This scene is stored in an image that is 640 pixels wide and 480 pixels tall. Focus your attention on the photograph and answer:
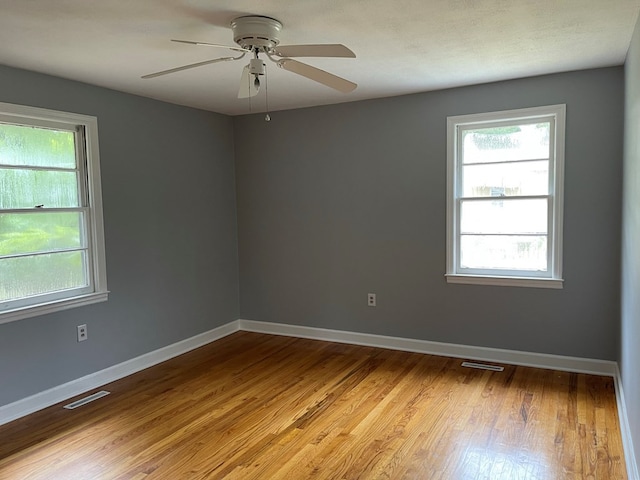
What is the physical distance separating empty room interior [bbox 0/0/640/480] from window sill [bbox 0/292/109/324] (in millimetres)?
15

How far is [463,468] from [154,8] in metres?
2.71

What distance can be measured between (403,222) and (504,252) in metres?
0.89

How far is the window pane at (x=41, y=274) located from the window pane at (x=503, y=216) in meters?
3.10

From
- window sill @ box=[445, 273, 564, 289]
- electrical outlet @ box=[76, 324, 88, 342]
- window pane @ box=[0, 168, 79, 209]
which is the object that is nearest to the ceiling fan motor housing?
window pane @ box=[0, 168, 79, 209]

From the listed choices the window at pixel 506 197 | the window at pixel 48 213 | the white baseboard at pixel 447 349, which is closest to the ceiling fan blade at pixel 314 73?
the window at pixel 506 197

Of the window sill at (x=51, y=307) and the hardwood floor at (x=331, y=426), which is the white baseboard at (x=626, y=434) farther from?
the window sill at (x=51, y=307)

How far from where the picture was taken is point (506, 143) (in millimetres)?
3895

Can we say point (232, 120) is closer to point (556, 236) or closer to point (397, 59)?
point (397, 59)

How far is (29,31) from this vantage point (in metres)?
2.47

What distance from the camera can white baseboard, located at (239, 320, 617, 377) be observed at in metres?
3.68

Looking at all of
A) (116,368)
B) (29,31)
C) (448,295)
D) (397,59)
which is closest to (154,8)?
(29,31)

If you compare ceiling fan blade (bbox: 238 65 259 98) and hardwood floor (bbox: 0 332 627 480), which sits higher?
ceiling fan blade (bbox: 238 65 259 98)

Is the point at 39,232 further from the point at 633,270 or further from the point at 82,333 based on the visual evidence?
the point at 633,270

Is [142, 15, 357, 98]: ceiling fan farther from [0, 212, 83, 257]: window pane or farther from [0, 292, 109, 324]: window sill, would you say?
[0, 292, 109, 324]: window sill
